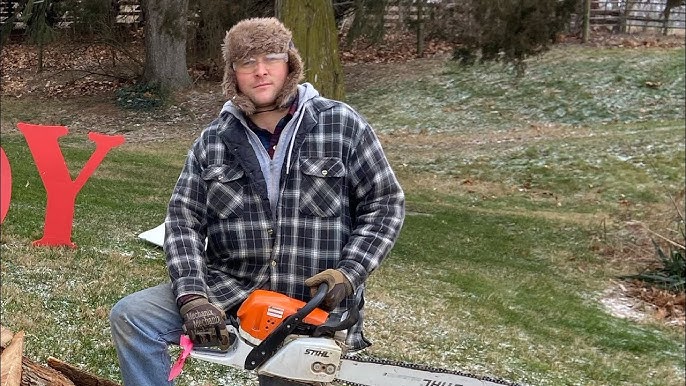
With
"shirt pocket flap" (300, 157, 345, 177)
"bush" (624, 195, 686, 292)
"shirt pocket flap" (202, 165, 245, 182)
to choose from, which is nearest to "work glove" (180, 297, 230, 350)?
"shirt pocket flap" (202, 165, 245, 182)

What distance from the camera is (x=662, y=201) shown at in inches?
442

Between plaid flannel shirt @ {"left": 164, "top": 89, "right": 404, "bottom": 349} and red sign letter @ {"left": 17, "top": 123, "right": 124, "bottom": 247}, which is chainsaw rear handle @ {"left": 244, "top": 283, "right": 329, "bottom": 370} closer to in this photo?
plaid flannel shirt @ {"left": 164, "top": 89, "right": 404, "bottom": 349}

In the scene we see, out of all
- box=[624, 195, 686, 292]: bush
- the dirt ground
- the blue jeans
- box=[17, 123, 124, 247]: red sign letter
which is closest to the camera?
the blue jeans

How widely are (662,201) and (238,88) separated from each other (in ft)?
32.7

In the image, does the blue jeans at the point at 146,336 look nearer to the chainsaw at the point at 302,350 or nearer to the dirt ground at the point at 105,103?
the chainsaw at the point at 302,350

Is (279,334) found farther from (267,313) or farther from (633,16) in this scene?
(633,16)

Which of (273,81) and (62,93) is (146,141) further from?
(273,81)

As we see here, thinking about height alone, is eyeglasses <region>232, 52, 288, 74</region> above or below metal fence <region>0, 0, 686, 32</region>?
above

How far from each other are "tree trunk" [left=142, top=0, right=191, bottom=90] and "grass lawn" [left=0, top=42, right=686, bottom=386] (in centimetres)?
84

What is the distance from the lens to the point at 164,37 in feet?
30.7

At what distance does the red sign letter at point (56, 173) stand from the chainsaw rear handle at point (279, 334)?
3.13m

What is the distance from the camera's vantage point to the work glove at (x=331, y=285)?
2.41 m

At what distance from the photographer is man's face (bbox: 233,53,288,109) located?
2.55 meters

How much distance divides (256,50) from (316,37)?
5.21 m
